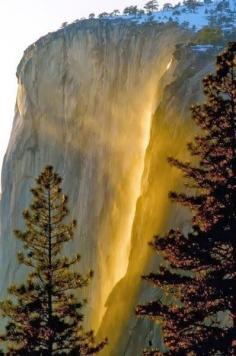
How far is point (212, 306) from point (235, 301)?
0.43m

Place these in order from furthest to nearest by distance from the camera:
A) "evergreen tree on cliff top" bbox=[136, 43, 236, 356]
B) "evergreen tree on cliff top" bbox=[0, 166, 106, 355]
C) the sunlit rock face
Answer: the sunlit rock face
"evergreen tree on cliff top" bbox=[0, 166, 106, 355]
"evergreen tree on cliff top" bbox=[136, 43, 236, 356]

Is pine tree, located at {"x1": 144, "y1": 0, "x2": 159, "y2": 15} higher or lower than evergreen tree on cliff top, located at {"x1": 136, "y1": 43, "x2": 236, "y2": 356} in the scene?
higher

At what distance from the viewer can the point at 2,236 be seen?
2997 inches

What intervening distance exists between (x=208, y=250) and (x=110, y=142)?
45710 mm

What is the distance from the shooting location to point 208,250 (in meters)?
14.2

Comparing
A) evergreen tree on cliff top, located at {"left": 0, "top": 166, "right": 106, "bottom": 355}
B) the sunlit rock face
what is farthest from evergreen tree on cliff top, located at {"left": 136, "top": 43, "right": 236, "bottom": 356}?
the sunlit rock face

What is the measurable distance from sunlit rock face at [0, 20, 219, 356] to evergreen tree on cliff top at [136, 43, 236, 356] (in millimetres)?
16170

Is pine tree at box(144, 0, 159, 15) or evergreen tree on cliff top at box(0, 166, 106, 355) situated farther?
pine tree at box(144, 0, 159, 15)

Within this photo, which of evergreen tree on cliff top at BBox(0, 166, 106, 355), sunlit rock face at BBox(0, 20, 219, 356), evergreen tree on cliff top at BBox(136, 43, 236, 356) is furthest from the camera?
sunlit rock face at BBox(0, 20, 219, 356)

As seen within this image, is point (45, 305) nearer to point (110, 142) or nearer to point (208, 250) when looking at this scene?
point (208, 250)

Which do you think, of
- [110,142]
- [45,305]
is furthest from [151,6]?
[45,305]

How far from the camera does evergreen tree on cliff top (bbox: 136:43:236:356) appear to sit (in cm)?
1389

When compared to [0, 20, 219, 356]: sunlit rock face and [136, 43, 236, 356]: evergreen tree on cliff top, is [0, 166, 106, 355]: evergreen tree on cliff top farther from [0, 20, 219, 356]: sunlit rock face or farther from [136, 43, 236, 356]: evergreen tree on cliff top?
[0, 20, 219, 356]: sunlit rock face

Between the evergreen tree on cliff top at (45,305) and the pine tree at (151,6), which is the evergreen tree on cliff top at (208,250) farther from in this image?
the pine tree at (151,6)
